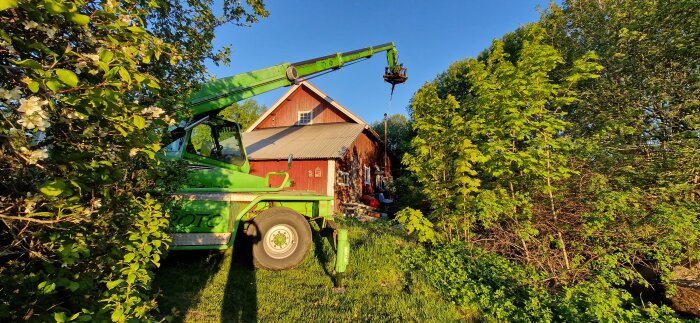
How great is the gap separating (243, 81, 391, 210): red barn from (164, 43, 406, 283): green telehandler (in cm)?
930

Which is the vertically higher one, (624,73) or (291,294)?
(624,73)

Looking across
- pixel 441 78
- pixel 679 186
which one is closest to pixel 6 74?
pixel 679 186

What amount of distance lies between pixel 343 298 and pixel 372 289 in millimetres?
732

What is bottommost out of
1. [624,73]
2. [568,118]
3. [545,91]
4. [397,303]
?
[397,303]

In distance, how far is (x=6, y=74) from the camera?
4.22 feet

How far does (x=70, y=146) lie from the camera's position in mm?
1636

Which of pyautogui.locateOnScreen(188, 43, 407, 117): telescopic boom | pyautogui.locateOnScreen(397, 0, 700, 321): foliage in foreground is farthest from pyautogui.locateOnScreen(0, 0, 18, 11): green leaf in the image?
pyautogui.locateOnScreen(397, 0, 700, 321): foliage in foreground

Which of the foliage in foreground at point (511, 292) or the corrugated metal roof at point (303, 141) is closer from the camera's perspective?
the foliage in foreground at point (511, 292)

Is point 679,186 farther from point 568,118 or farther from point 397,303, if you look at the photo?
point 568,118

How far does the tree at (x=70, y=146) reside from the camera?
1.26 m

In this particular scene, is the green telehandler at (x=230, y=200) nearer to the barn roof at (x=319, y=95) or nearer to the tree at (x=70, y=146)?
the tree at (x=70, y=146)

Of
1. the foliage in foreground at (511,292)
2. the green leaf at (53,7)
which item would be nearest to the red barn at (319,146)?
the foliage in foreground at (511,292)

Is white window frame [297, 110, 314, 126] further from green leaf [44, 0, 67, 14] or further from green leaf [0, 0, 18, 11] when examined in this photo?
green leaf [0, 0, 18, 11]

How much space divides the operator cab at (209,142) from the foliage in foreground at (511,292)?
4431mm
